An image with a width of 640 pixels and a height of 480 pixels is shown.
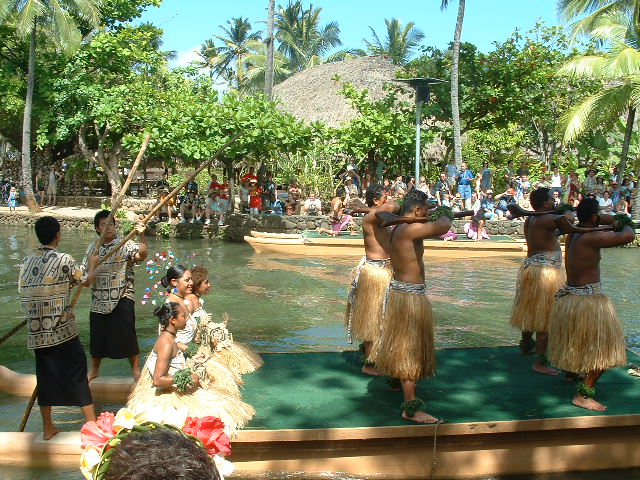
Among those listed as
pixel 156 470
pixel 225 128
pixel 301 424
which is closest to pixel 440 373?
pixel 301 424

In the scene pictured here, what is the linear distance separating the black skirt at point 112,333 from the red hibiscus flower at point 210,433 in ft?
12.7

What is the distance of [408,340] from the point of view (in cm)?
459


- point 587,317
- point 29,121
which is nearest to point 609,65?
point 587,317

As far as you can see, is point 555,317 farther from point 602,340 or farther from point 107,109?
point 107,109

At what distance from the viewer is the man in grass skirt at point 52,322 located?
4375 millimetres

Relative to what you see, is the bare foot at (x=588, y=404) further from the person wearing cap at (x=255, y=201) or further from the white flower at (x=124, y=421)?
the person wearing cap at (x=255, y=201)

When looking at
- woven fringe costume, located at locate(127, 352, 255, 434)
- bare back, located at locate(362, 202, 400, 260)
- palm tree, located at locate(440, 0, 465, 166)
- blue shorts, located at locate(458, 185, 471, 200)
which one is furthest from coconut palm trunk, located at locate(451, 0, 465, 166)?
woven fringe costume, located at locate(127, 352, 255, 434)

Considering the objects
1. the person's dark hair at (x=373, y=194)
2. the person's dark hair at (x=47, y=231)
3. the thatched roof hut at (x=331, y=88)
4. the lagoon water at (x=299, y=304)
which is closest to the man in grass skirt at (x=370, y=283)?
the person's dark hair at (x=373, y=194)

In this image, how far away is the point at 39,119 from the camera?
22.3m

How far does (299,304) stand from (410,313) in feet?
16.6

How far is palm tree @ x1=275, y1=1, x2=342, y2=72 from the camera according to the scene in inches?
1681

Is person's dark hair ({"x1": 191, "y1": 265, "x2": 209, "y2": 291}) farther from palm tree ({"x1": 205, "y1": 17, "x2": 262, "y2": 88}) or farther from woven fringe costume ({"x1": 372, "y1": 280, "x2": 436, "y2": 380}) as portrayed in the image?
palm tree ({"x1": 205, "y1": 17, "x2": 262, "y2": 88})

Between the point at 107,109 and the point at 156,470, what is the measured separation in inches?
742

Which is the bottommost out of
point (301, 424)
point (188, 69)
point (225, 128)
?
point (301, 424)
